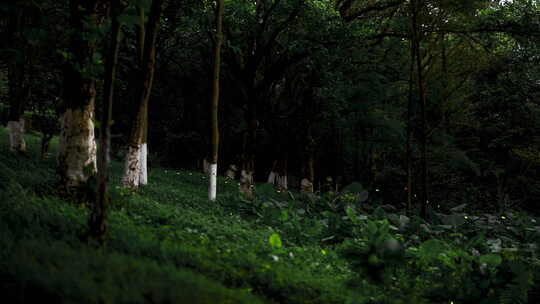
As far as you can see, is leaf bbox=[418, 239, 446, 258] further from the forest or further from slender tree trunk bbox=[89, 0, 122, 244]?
slender tree trunk bbox=[89, 0, 122, 244]

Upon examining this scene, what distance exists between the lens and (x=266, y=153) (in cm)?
3291

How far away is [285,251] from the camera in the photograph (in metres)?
7.40

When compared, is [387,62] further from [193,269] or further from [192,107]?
[193,269]

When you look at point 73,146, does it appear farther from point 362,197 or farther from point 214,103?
point 362,197

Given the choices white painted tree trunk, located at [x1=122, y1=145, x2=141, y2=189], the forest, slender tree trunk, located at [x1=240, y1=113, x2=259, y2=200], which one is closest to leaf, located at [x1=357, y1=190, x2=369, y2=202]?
the forest

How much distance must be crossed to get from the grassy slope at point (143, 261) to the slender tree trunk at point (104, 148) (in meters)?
0.25

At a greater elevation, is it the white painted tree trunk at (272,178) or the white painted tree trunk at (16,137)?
the white painted tree trunk at (16,137)

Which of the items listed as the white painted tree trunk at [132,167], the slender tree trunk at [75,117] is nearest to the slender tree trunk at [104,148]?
the slender tree trunk at [75,117]

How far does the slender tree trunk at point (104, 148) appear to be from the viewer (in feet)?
16.2

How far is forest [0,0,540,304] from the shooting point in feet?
16.4

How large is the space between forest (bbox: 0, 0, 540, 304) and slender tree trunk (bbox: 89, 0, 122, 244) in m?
0.03

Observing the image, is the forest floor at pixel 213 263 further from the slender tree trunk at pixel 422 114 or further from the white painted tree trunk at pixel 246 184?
the white painted tree trunk at pixel 246 184

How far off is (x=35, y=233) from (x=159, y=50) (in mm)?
21284

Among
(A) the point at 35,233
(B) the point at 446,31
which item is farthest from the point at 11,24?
(B) the point at 446,31
